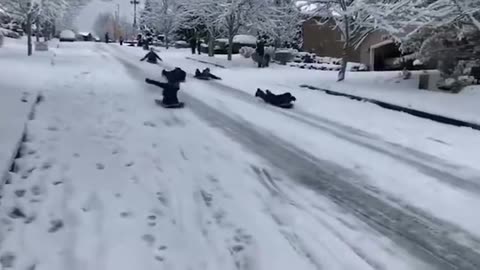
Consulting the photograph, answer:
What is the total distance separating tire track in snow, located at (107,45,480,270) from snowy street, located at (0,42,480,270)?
0.06ft

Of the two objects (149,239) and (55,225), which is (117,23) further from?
(149,239)

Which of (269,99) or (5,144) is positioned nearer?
(5,144)

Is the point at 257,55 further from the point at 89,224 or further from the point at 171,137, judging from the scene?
the point at 89,224

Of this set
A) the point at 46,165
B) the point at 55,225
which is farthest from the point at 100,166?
the point at 55,225

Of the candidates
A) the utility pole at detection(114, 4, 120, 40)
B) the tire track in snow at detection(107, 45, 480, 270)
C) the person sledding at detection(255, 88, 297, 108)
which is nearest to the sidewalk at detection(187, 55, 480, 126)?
the person sledding at detection(255, 88, 297, 108)

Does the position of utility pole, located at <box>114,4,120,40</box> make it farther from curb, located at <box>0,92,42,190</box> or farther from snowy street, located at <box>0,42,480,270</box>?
snowy street, located at <box>0,42,480,270</box>

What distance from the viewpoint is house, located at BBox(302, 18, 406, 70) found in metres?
32.8

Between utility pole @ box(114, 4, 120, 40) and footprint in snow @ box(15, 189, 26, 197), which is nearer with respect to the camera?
footprint in snow @ box(15, 189, 26, 197)

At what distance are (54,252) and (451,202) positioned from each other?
400 centimetres

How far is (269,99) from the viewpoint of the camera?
46.9 ft

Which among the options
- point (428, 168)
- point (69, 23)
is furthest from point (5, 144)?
point (69, 23)

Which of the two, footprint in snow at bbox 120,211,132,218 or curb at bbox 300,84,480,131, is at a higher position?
curb at bbox 300,84,480,131

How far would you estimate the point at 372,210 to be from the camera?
5.77m

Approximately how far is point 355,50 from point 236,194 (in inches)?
1434
